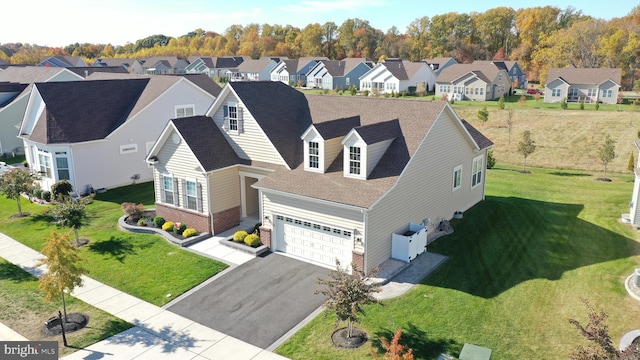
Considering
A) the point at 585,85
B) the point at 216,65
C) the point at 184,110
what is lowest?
the point at 184,110

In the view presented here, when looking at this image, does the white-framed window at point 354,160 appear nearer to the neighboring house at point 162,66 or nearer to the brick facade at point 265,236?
the brick facade at point 265,236

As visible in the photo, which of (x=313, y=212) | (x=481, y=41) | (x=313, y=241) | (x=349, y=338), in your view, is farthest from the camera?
(x=481, y=41)

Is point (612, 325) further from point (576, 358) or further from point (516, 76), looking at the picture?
point (516, 76)

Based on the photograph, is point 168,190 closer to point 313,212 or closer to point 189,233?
point 189,233

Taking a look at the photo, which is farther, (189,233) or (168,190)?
(168,190)

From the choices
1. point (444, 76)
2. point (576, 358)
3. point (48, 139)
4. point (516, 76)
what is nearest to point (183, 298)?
point (576, 358)

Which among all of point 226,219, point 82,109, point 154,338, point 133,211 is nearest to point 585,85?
point 226,219
